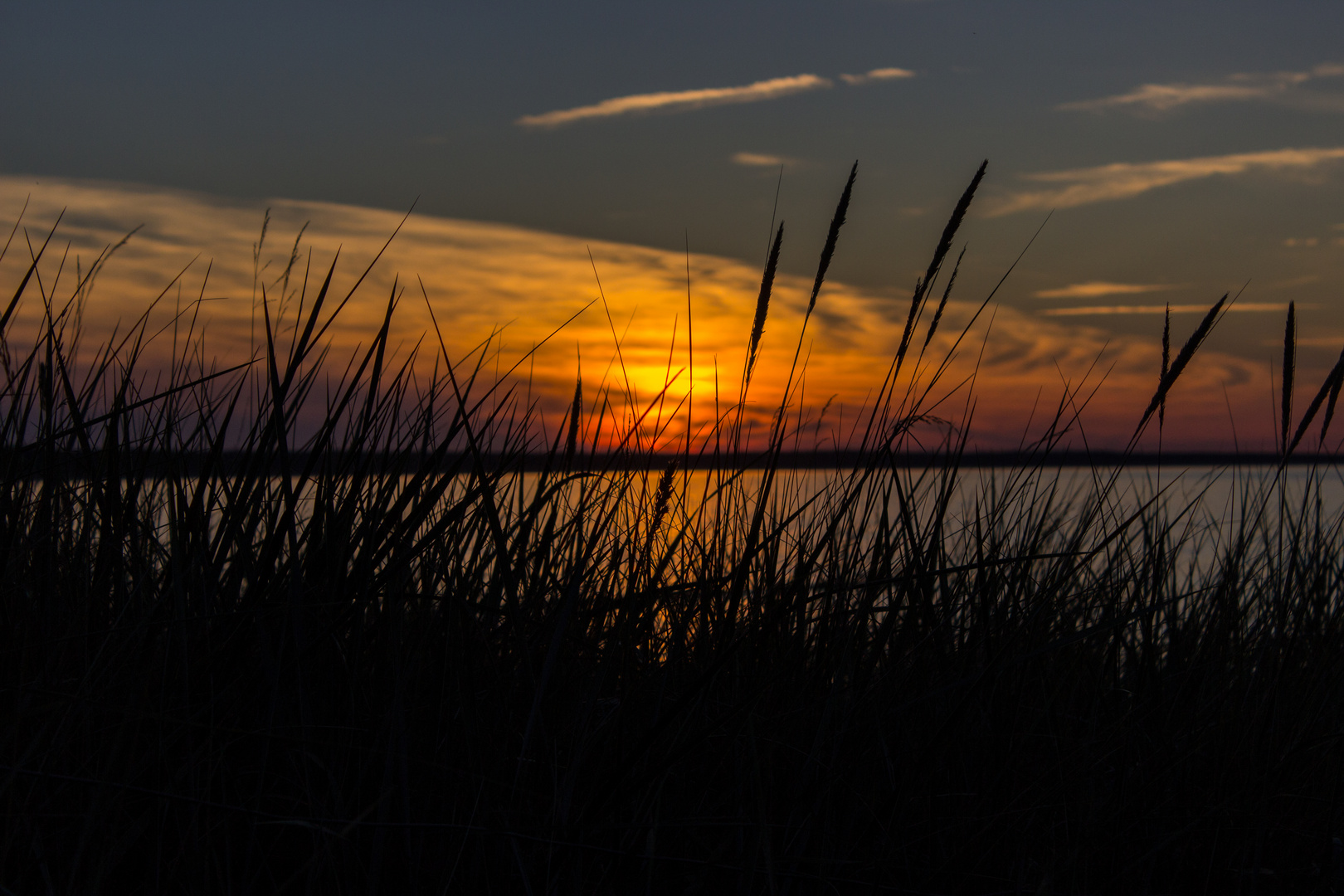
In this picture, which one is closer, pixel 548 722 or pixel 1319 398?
pixel 548 722

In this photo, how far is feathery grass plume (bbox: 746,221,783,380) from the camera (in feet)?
5.26

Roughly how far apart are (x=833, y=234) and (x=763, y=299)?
0.17 meters

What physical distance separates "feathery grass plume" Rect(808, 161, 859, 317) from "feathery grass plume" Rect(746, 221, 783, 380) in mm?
Answer: 81

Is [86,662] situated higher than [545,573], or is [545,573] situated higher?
[545,573]

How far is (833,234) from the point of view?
5.34ft

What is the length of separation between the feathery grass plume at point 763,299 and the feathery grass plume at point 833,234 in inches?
3.2

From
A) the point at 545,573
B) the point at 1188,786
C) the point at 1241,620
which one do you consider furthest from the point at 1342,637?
the point at 545,573

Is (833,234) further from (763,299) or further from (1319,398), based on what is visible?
(1319,398)

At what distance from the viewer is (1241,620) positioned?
94.3 inches

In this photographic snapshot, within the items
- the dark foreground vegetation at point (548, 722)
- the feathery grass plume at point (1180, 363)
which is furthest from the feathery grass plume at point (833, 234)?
the feathery grass plume at point (1180, 363)

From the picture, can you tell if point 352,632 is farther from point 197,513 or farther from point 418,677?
point 197,513

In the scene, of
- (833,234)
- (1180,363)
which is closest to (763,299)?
(833,234)

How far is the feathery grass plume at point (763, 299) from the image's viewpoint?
5.26 ft

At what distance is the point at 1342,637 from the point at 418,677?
6.59 ft
